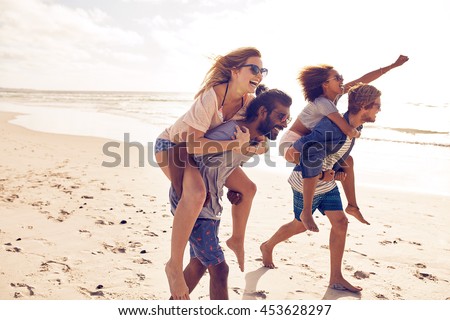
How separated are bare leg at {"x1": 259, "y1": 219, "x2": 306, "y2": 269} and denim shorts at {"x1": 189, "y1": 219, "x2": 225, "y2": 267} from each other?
1.45m

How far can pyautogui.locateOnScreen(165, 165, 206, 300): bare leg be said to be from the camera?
2.60 meters

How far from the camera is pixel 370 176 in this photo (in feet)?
29.1

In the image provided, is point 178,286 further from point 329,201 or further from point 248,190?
point 329,201

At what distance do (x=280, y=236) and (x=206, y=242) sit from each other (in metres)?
1.58

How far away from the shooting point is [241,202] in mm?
3062

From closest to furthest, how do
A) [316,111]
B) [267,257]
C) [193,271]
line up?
1. [193,271]
2. [316,111]
3. [267,257]

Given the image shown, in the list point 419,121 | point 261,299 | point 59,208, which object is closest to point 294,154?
point 261,299

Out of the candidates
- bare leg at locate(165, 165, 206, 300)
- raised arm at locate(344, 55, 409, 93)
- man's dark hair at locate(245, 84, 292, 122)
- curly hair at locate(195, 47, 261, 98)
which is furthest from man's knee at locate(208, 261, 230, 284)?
raised arm at locate(344, 55, 409, 93)

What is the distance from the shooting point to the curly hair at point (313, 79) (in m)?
3.51

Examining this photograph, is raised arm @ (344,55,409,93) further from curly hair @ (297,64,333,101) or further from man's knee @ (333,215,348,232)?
man's knee @ (333,215,348,232)

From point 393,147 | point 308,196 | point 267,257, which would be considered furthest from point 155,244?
point 393,147
